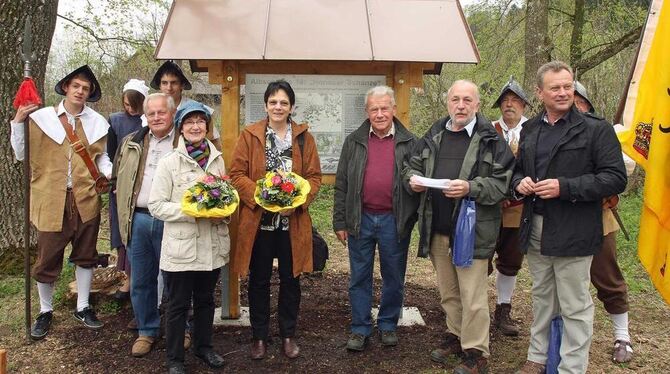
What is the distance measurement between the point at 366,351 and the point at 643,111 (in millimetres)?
2680

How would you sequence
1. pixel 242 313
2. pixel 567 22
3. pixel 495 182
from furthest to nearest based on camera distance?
pixel 567 22 → pixel 242 313 → pixel 495 182

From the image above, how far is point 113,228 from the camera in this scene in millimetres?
4781

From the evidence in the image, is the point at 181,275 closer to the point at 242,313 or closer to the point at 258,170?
the point at 258,170

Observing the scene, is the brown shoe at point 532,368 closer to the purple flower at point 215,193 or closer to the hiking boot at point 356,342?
the hiking boot at point 356,342

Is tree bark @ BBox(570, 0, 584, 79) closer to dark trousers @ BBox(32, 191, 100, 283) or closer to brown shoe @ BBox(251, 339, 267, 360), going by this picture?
brown shoe @ BBox(251, 339, 267, 360)

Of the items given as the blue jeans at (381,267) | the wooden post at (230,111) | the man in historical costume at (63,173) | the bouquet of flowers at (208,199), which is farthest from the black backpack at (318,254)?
the man in historical costume at (63,173)

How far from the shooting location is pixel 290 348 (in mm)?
4375

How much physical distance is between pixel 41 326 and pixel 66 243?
2.47 feet

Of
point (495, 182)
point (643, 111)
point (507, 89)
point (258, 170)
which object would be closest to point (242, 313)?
point (258, 170)

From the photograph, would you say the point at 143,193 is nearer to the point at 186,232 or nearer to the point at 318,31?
the point at 186,232

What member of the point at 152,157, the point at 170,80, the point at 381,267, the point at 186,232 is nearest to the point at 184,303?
the point at 186,232

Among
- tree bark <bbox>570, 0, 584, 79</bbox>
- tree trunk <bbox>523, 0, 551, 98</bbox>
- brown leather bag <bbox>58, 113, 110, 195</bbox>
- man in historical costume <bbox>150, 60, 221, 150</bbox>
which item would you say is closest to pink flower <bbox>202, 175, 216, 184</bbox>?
man in historical costume <bbox>150, 60, 221, 150</bbox>

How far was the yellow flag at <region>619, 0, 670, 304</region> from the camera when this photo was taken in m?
3.30

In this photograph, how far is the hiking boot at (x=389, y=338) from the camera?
15.0 ft
